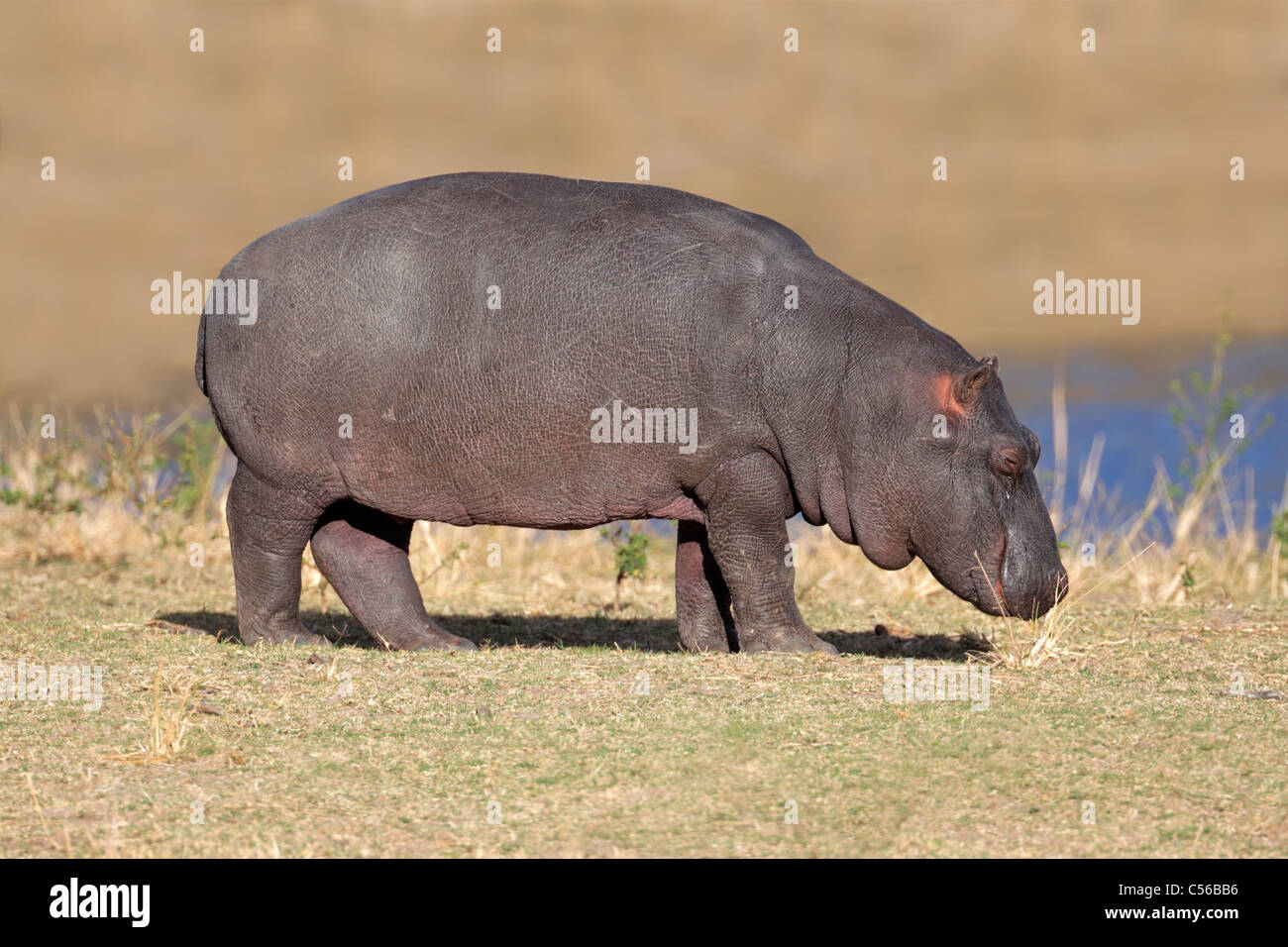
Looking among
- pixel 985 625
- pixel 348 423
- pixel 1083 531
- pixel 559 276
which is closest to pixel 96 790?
pixel 348 423

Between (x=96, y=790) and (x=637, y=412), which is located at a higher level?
(x=637, y=412)

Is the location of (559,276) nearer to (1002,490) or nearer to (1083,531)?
(1002,490)

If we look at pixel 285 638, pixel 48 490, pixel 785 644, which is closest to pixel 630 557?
pixel 785 644

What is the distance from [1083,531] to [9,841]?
9.75 meters

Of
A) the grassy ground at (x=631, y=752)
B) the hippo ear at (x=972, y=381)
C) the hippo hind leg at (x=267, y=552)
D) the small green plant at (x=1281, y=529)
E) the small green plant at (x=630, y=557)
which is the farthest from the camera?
the small green plant at (x=1281, y=529)

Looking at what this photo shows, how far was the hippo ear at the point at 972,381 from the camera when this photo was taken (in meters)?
8.02

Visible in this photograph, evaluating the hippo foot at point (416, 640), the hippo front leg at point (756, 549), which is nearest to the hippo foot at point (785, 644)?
the hippo front leg at point (756, 549)

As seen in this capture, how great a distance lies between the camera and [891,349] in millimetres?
8258

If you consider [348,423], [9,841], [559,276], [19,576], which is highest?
[559,276]

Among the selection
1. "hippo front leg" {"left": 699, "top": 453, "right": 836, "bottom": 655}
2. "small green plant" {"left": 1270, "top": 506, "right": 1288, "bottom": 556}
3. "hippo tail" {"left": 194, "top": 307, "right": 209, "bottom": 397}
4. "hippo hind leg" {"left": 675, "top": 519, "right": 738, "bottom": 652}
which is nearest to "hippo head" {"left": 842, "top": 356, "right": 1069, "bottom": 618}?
"hippo front leg" {"left": 699, "top": 453, "right": 836, "bottom": 655}

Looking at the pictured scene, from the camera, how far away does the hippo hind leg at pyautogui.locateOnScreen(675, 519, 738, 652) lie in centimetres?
883

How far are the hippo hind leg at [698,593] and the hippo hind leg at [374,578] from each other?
1263 millimetres

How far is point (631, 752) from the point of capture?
615cm

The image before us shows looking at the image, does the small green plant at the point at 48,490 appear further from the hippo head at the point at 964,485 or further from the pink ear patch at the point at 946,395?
the pink ear patch at the point at 946,395
